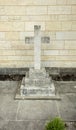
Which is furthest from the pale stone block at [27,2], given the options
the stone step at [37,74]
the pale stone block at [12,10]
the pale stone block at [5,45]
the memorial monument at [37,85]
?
the stone step at [37,74]

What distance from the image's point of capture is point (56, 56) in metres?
7.43

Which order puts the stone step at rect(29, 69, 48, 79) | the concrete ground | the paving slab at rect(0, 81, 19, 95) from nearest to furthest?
the concrete ground → the stone step at rect(29, 69, 48, 79) → the paving slab at rect(0, 81, 19, 95)

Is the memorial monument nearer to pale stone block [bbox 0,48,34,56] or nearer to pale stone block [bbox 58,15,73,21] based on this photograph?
pale stone block [bbox 0,48,34,56]

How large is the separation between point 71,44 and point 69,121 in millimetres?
3429

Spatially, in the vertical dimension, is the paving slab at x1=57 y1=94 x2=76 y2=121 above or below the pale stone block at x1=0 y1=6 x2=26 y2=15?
below

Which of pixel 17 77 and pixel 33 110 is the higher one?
pixel 17 77

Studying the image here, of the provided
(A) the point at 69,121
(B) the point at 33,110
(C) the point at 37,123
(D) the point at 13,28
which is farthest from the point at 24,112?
(D) the point at 13,28

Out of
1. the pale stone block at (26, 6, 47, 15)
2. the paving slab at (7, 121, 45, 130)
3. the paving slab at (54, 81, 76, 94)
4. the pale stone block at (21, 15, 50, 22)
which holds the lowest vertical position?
the paving slab at (7, 121, 45, 130)

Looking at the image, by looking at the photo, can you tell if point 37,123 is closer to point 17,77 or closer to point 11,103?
point 11,103

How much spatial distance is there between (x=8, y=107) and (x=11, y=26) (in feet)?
10.2

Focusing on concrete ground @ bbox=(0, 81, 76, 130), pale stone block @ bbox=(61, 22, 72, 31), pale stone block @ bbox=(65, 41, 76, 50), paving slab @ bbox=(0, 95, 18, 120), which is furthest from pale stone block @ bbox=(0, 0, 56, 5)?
paving slab @ bbox=(0, 95, 18, 120)

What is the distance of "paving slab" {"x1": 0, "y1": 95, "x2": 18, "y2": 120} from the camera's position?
4.79 m

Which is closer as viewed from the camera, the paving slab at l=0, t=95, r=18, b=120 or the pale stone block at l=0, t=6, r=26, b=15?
the paving slab at l=0, t=95, r=18, b=120

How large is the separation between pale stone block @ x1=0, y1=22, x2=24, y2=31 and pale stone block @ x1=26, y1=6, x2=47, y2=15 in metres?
0.48
